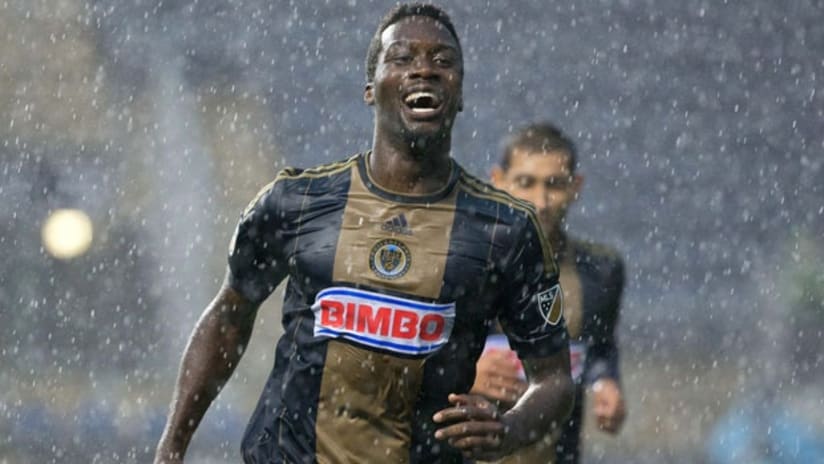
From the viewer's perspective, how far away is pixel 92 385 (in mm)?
18047

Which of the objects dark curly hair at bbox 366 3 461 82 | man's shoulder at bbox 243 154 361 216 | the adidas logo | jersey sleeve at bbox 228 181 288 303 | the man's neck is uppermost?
dark curly hair at bbox 366 3 461 82

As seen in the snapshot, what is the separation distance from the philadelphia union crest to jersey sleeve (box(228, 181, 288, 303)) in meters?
0.26

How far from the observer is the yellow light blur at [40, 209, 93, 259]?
63.9ft

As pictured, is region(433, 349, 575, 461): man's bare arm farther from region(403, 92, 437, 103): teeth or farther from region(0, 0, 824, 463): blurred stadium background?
region(0, 0, 824, 463): blurred stadium background

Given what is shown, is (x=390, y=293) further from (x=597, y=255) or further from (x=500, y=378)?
(x=597, y=255)

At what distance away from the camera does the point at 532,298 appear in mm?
4648

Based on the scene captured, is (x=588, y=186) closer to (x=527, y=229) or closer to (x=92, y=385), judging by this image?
(x=92, y=385)

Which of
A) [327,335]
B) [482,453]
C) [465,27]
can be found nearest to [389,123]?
[327,335]

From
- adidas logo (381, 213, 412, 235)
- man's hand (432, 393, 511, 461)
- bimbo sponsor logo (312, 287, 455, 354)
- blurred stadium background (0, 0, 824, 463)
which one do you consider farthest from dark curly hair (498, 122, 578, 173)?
blurred stadium background (0, 0, 824, 463)

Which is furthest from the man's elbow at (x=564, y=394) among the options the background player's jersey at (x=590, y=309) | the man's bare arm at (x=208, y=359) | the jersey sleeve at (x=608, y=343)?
the jersey sleeve at (x=608, y=343)

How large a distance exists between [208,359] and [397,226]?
0.61m

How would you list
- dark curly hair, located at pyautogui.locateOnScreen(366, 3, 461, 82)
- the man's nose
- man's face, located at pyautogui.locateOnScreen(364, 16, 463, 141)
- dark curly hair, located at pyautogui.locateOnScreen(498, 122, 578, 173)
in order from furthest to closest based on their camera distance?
dark curly hair, located at pyautogui.locateOnScreen(498, 122, 578, 173) → the man's nose → dark curly hair, located at pyautogui.locateOnScreen(366, 3, 461, 82) → man's face, located at pyautogui.locateOnScreen(364, 16, 463, 141)

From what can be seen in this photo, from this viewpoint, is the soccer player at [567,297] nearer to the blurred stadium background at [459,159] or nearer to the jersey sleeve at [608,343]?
the jersey sleeve at [608,343]

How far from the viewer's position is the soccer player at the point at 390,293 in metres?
4.50
